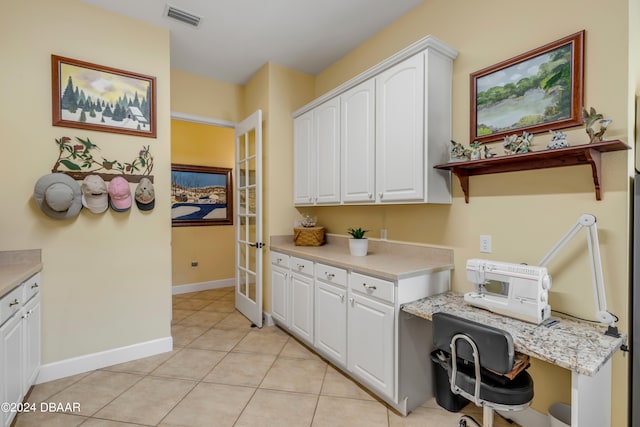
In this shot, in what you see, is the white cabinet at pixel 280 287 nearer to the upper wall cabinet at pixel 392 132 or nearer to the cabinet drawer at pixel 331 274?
the cabinet drawer at pixel 331 274

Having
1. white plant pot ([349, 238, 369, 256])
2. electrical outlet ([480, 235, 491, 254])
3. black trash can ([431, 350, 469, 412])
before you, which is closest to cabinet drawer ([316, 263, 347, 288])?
white plant pot ([349, 238, 369, 256])

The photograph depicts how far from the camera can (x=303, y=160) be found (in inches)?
132

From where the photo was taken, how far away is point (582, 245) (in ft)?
5.36

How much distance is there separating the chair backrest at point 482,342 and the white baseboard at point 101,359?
95.9 inches

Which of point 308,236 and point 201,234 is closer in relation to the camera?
point 308,236

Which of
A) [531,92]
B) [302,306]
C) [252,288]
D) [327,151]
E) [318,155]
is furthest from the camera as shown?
[252,288]

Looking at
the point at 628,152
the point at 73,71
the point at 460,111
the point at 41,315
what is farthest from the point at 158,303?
the point at 628,152

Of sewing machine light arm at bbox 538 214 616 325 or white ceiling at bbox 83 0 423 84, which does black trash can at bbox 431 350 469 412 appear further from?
white ceiling at bbox 83 0 423 84

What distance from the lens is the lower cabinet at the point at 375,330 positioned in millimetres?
1926

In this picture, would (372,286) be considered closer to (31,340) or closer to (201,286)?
(31,340)

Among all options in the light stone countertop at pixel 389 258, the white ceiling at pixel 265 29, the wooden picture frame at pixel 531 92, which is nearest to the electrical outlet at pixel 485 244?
the light stone countertop at pixel 389 258

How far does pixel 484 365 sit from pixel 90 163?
2972 millimetres

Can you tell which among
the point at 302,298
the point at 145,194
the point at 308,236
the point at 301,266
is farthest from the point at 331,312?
the point at 145,194

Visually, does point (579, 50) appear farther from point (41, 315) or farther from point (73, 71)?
point (41, 315)
